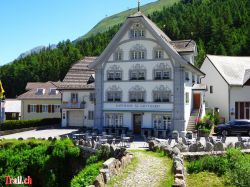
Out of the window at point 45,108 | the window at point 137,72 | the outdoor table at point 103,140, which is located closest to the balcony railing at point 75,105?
the window at point 137,72

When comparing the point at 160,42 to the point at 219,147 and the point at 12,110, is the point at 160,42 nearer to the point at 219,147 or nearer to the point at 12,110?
the point at 219,147

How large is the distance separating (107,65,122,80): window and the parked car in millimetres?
12221

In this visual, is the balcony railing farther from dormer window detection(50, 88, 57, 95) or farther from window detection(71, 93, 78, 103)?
dormer window detection(50, 88, 57, 95)

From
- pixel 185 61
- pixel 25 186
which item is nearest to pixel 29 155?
pixel 25 186

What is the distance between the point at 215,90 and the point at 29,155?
27.7 m

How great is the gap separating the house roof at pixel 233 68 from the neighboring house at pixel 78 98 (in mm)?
16432

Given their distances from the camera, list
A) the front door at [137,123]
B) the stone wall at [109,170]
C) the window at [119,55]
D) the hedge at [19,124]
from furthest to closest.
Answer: the hedge at [19,124]
the window at [119,55]
the front door at [137,123]
the stone wall at [109,170]

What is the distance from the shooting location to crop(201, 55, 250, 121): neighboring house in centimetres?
5184

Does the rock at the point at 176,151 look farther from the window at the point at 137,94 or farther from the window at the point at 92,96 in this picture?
the window at the point at 92,96

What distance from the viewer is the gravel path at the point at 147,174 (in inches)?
774

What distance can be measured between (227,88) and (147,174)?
33.1m

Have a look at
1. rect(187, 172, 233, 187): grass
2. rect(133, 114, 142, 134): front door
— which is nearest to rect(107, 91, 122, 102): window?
rect(133, 114, 142, 134): front door

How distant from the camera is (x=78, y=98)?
52.3 m

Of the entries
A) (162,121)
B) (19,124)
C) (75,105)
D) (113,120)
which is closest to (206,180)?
(162,121)
